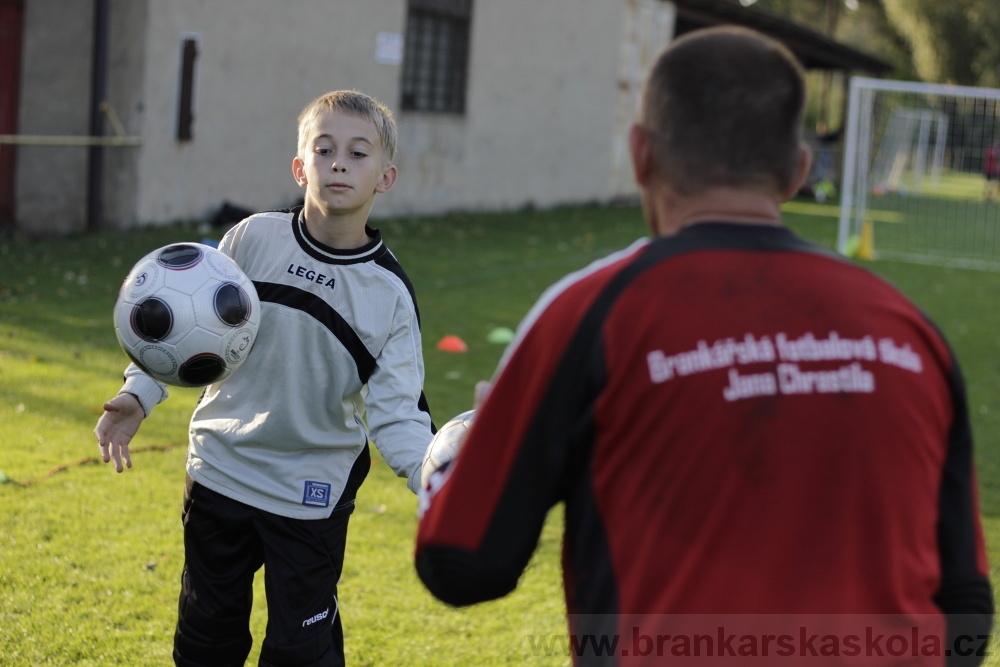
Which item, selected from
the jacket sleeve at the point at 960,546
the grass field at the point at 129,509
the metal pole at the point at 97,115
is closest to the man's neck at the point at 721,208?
the jacket sleeve at the point at 960,546

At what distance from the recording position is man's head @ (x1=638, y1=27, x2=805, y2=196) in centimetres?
167

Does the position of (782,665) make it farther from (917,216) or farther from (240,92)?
(917,216)

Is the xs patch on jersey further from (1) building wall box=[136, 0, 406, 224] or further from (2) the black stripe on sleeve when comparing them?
(1) building wall box=[136, 0, 406, 224]

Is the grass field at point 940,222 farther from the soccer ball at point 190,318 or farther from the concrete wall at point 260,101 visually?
the soccer ball at point 190,318

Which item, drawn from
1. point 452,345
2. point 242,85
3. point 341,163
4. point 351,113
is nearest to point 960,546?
point 341,163

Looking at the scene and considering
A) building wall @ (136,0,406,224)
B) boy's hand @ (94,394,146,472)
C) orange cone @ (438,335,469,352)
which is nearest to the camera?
boy's hand @ (94,394,146,472)

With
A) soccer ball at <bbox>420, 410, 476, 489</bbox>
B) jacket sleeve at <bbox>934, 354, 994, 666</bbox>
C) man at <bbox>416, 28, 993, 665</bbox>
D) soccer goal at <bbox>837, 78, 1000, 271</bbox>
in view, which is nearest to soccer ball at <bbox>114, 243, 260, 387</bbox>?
soccer ball at <bbox>420, 410, 476, 489</bbox>

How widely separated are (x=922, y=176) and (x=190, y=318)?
1295 inches

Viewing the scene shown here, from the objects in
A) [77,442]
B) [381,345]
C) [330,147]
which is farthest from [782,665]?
[77,442]

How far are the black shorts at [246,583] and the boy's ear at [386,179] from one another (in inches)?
39.1

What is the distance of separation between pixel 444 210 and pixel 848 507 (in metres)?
17.6

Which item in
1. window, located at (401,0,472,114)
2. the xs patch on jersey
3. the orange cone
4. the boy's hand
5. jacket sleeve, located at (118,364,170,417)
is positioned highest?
window, located at (401,0,472,114)

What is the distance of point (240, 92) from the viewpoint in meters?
14.7

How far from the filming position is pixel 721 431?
1.59 m
